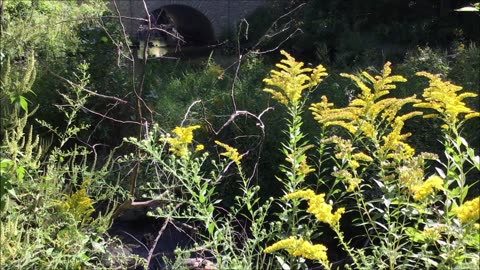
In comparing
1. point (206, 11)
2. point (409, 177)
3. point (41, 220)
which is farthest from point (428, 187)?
point (206, 11)

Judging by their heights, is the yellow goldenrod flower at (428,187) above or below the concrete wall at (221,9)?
above

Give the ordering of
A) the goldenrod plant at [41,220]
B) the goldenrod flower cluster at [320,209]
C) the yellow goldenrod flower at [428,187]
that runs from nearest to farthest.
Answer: the yellow goldenrod flower at [428,187]
the goldenrod flower cluster at [320,209]
the goldenrod plant at [41,220]

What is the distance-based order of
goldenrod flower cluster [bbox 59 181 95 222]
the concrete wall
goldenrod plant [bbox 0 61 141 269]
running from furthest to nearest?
the concrete wall, goldenrod flower cluster [bbox 59 181 95 222], goldenrod plant [bbox 0 61 141 269]

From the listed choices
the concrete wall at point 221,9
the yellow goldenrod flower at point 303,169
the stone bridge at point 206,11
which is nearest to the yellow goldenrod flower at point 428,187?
the yellow goldenrod flower at point 303,169

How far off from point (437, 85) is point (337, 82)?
151 inches

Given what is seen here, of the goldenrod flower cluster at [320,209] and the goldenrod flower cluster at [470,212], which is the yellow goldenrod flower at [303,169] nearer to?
the goldenrod flower cluster at [320,209]

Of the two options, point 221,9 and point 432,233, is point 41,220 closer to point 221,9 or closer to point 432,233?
point 432,233

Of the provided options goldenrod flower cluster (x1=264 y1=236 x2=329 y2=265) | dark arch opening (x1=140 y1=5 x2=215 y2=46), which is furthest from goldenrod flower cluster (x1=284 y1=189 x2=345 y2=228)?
dark arch opening (x1=140 y1=5 x2=215 y2=46)

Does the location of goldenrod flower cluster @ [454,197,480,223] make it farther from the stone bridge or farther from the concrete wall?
the concrete wall

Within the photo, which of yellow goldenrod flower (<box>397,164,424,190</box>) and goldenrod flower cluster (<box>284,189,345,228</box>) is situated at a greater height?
yellow goldenrod flower (<box>397,164,424,190</box>)

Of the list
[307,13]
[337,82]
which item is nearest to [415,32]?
[307,13]

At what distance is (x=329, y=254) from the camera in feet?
14.3

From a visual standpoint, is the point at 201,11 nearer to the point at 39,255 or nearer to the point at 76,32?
the point at 76,32

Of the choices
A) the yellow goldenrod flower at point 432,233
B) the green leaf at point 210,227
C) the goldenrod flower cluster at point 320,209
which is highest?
the goldenrod flower cluster at point 320,209
